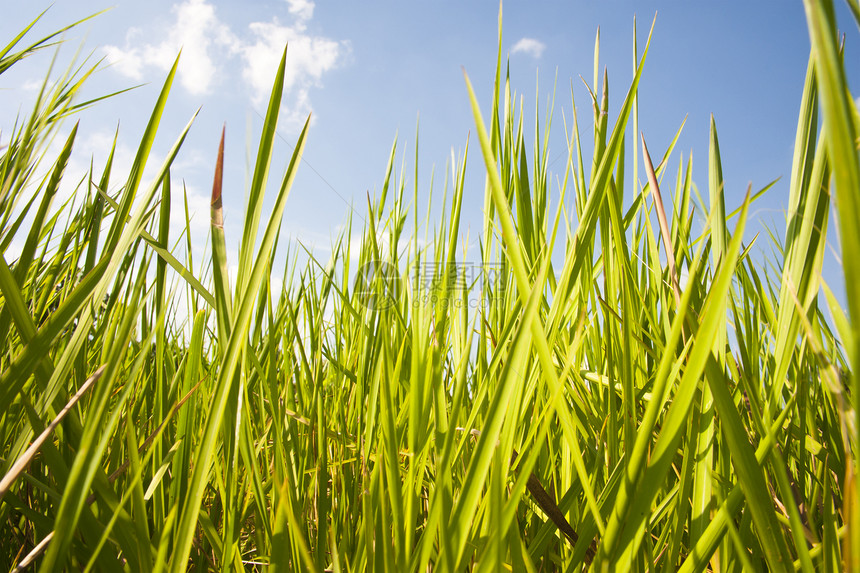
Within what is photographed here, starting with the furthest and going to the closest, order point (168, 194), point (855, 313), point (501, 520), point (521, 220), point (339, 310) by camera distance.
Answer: point (339, 310) < point (521, 220) < point (168, 194) < point (501, 520) < point (855, 313)

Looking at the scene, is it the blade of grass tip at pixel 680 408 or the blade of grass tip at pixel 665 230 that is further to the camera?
the blade of grass tip at pixel 665 230

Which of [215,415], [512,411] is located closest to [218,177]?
[215,415]

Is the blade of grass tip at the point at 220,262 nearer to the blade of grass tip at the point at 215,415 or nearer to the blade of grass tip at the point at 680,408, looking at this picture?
the blade of grass tip at the point at 215,415

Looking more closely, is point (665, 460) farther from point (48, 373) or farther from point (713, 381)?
point (48, 373)

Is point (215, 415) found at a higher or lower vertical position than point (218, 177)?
lower

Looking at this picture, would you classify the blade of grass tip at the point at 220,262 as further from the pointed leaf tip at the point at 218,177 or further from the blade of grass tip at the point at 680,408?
the blade of grass tip at the point at 680,408

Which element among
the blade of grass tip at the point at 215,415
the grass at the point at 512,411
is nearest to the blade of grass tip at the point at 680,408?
the grass at the point at 512,411

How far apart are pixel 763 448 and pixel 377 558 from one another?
0.27m

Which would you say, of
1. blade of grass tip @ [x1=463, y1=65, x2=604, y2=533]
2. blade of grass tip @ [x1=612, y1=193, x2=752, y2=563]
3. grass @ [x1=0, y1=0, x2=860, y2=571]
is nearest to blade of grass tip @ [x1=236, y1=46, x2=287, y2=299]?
grass @ [x1=0, y1=0, x2=860, y2=571]

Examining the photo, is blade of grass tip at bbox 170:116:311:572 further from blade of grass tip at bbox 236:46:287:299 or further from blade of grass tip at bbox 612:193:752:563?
blade of grass tip at bbox 612:193:752:563

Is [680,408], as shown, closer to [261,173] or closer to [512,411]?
[512,411]

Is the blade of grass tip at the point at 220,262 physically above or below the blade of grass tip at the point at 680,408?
above

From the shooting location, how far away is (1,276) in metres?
0.27

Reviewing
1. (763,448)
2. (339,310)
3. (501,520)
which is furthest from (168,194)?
(339,310)
